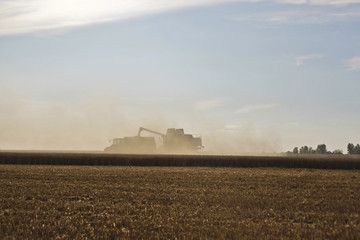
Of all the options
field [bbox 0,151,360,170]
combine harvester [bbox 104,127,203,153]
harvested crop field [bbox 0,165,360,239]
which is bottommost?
harvested crop field [bbox 0,165,360,239]

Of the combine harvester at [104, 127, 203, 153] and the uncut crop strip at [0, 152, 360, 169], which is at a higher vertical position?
the combine harvester at [104, 127, 203, 153]

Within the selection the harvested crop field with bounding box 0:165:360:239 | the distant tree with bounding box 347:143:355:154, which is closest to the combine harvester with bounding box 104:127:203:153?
the harvested crop field with bounding box 0:165:360:239

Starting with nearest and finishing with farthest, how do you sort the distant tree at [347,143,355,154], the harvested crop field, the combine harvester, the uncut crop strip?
the harvested crop field, the uncut crop strip, the combine harvester, the distant tree at [347,143,355,154]

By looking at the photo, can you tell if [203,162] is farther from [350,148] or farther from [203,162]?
[350,148]

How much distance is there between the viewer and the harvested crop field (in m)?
13.2

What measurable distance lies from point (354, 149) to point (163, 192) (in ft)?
467

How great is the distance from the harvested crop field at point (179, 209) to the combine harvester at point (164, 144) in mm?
65563

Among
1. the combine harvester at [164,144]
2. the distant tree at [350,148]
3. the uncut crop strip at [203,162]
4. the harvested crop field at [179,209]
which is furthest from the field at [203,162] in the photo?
the distant tree at [350,148]

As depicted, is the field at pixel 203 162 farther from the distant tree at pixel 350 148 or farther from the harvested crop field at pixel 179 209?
the distant tree at pixel 350 148

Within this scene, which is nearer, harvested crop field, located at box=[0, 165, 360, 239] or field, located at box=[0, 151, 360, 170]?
harvested crop field, located at box=[0, 165, 360, 239]

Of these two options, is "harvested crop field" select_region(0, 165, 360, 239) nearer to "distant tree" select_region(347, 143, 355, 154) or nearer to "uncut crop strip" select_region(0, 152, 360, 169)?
"uncut crop strip" select_region(0, 152, 360, 169)

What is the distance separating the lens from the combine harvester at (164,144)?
92.3 metres

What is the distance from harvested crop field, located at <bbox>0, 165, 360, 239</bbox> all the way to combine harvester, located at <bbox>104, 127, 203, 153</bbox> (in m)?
65.6

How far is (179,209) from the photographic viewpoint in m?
16.8
